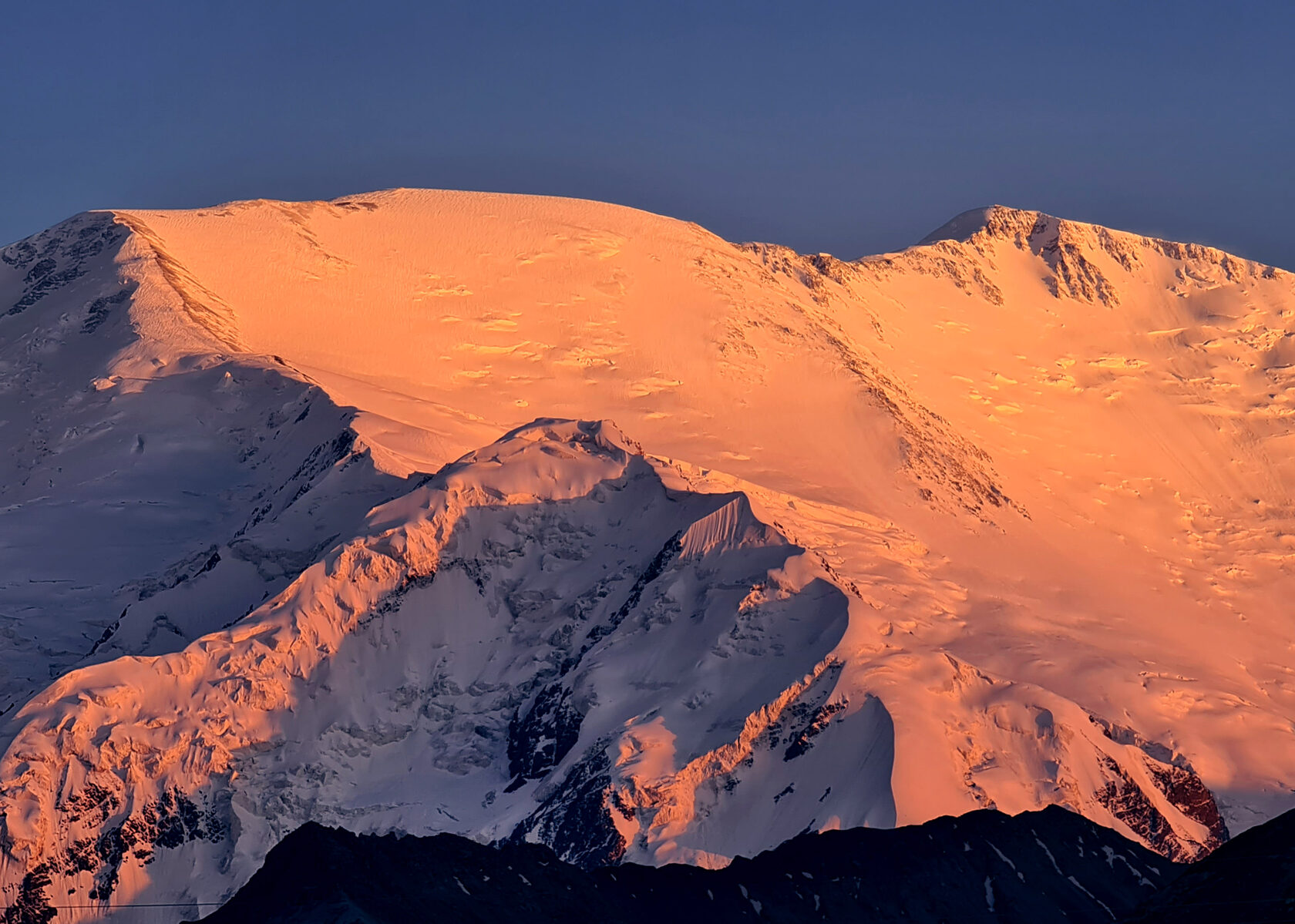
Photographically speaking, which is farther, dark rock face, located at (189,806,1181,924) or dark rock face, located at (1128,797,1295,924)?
dark rock face, located at (189,806,1181,924)

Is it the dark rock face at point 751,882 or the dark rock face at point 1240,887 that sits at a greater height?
the dark rock face at point 1240,887

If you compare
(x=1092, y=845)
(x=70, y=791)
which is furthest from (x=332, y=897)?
(x=1092, y=845)

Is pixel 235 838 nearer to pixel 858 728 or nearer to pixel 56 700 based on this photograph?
pixel 56 700

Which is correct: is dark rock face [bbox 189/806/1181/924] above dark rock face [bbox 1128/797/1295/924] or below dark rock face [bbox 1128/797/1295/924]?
below

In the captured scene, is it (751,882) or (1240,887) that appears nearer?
Answer: (1240,887)
